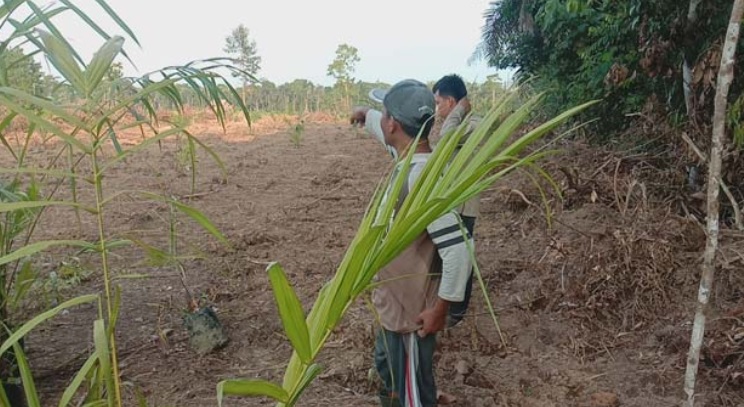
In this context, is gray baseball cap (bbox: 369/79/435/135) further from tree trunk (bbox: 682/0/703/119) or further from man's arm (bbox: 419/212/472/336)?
tree trunk (bbox: 682/0/703/119)

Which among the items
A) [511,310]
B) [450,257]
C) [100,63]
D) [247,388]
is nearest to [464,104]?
[511,310]

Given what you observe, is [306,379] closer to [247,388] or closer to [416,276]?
[247,388]

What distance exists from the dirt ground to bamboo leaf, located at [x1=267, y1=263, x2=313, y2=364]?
1.02 metres

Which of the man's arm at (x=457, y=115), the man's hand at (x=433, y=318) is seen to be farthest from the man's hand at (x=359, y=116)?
the man's hand at (x=433, y=318)

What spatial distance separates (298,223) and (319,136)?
19.3 feet

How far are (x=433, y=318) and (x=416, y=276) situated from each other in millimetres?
149

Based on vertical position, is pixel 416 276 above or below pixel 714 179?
below

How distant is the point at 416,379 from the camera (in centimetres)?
191

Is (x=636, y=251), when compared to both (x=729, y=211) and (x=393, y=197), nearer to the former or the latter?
(x=729, y=211)

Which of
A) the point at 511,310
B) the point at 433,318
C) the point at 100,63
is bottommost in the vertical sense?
the point at 511,310

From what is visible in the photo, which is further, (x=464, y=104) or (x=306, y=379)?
(x=464, y=104)

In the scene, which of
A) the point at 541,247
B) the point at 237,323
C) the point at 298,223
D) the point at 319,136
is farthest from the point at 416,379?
the point at 319,136

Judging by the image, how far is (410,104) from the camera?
183 cm

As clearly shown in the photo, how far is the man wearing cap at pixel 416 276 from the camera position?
69.4 inches
